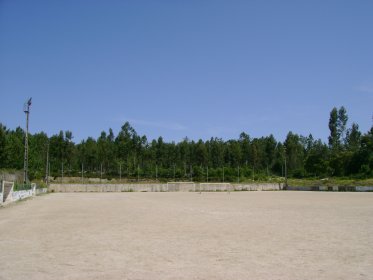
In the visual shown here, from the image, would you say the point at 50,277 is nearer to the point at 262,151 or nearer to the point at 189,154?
the point at 189,154

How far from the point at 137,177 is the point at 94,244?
9914 centimetres

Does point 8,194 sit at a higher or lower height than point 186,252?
higher

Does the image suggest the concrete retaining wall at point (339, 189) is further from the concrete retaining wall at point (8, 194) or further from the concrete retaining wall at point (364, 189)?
the concrete retaining wall at point (8, 194)

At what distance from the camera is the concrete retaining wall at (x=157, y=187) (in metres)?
68.9

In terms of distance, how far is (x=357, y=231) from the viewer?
48.8ft

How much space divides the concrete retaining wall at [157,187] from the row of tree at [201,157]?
2556 centimetres

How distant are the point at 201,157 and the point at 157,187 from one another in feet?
185

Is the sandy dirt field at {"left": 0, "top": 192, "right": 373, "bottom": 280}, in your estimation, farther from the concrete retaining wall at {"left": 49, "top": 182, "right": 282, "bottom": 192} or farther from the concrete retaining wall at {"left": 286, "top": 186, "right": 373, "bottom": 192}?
the concrete retaining wall at {"left": 286, "top": 186, "right": 373, "bottom": 192}

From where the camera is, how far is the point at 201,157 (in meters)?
129

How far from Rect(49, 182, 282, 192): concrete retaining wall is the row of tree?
2556cm

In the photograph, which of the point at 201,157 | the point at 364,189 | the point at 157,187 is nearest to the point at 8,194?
the point at 157,187

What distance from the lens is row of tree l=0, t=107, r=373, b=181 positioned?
109688 millimetres

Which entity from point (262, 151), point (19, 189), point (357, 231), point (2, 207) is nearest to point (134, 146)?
point (262, 151)

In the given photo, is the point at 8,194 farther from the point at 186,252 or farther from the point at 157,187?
the point at 157,187
